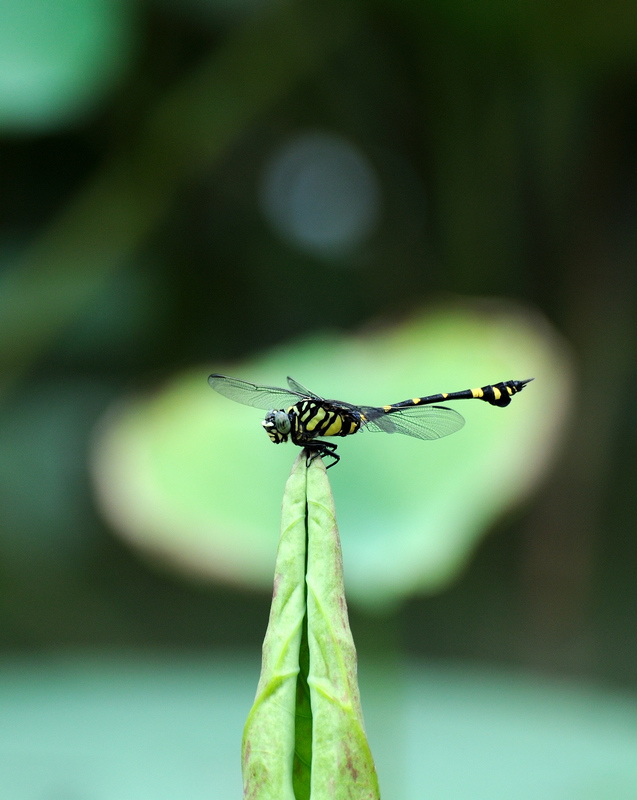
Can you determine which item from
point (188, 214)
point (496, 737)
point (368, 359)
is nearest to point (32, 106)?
point (368, 359)

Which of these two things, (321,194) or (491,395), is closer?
(491,395)

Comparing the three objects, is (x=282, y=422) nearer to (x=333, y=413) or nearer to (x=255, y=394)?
(x=333, y=413)

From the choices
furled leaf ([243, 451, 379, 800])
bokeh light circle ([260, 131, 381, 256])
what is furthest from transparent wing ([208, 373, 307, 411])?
bokeh light circle ([260, 131, 381, 256])

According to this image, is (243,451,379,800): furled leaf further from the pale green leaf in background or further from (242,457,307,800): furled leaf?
the pale green leaf in background

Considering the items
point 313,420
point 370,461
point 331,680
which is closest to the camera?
point 331,680

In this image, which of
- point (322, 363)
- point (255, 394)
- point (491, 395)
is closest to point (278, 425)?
point (255, 394)

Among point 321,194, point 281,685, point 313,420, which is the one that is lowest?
point 281,685

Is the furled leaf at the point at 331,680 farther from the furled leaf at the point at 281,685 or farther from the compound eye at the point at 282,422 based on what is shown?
the compound eye at the point at 282,422
